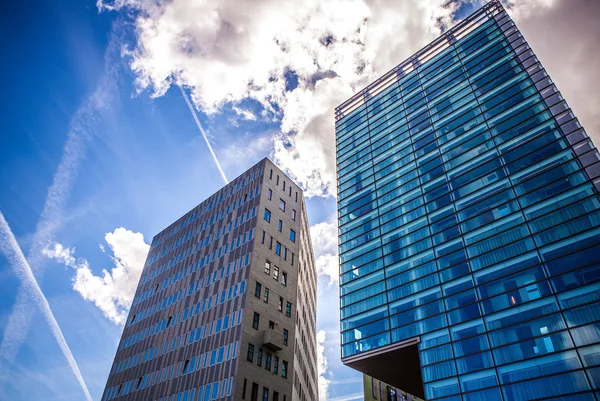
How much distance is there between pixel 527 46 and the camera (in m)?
54.9

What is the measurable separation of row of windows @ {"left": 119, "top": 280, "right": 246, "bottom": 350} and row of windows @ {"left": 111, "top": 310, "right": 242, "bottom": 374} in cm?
258

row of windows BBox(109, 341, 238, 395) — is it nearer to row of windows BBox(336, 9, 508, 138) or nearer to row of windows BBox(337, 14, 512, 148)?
row of windows BBox(337, 14, 512, 148)

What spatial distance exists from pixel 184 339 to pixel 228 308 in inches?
338

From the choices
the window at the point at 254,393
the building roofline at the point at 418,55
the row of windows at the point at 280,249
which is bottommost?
the window at the point at 254,393

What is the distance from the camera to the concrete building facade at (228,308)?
47969 mm

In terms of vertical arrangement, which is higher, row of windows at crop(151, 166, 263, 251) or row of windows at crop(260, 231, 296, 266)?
row of windows at crop(151, 166, 263, 251)

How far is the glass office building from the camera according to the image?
35.3 metres

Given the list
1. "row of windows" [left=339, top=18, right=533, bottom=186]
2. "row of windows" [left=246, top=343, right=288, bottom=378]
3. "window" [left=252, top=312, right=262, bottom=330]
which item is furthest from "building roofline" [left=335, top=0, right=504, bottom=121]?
"row of windows" [left=246, top=343, right=288, bottom=378]

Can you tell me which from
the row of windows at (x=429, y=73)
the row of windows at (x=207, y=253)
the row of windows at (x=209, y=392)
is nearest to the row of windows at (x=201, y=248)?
the row of windows at (x=207, y=253)

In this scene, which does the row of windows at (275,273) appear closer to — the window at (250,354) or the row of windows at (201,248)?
the row of windows at (201,248)

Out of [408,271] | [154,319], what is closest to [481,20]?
[408,271]

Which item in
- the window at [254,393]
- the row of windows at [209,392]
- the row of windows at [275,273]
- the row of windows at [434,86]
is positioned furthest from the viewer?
the row of windows at [434,86]

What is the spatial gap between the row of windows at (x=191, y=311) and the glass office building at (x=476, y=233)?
14.2 metres

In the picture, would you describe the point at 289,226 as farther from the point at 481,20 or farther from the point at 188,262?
the point at 481,20
